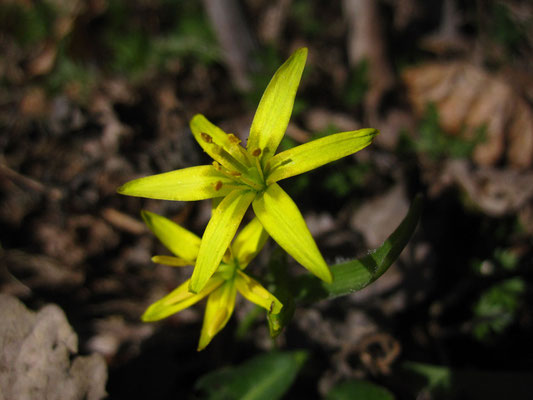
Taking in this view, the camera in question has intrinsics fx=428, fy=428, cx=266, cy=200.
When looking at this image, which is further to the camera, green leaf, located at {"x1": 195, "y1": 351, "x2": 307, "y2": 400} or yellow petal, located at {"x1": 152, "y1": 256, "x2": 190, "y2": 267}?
green leaf, located at {"x1": 195, "y1": 351, "x2": 307, "y2": 400}

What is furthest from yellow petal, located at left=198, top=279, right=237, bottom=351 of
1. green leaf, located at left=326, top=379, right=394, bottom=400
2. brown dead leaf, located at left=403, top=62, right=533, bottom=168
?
brown dead leaf, located at left=403, top=62, right=533, bottom=168

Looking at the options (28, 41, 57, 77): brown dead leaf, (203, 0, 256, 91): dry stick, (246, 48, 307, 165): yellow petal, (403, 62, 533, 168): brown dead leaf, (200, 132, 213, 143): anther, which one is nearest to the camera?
(246, 48, 307, 165): yellow petal

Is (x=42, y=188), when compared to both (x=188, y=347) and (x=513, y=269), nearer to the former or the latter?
(x=188, y=347)

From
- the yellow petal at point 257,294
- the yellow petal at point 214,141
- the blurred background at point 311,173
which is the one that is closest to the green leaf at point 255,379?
the blurred background at point 311,173

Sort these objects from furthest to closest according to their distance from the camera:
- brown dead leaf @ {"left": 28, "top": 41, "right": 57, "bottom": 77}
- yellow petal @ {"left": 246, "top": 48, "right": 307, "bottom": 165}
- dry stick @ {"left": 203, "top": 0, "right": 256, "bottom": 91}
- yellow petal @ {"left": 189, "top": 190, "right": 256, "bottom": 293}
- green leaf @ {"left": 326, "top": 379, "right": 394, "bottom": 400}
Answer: brown dead leaf @ {"left": 28, "top": 41, "right": 57, "bottom": 77}
dry stick @ {"left": 203, "top": 0, "right": 256, "bottom": 91}
green leaf @ {"left": 326, "top": 379, "right": 394, "bottom": 400}
yellow petal @ {"left": 246, "top": 48, "right": 307, "bottom": 165}
yellow petal @ {"left": 189, "top": 190, "right": 256, "bottom": 293}

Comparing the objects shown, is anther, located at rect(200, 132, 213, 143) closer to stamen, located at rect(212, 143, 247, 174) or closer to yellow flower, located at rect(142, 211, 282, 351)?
stamen, located at rect(212, 143, 247, 174)

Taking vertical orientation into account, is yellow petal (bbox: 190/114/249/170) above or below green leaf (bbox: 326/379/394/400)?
above

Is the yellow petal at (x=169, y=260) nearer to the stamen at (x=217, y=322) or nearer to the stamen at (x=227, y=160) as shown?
the stamen at (x=217, y=322)
